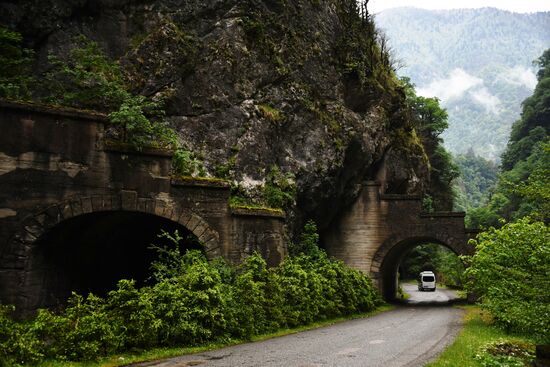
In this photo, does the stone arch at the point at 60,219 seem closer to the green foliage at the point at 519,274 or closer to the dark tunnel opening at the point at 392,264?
the green foliage at the point at 519,274

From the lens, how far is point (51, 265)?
502 inches

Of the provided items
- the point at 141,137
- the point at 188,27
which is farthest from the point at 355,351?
the point at 188,27

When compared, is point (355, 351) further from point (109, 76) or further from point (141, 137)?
point (109, 76)

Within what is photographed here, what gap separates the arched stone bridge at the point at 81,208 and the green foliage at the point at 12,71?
67.2 inches

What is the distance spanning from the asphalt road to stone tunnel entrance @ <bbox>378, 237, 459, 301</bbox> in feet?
40.2

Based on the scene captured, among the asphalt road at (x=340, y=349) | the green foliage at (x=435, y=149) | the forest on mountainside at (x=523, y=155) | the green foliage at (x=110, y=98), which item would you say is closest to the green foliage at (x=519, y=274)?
the asphalt road at (x=340, y=349)

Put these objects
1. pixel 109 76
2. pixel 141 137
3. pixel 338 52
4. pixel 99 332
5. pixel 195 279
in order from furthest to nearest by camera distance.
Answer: pixel 338 52
pixel 109 76
pixel 141 137
pixel 195 279
pixel 99 332

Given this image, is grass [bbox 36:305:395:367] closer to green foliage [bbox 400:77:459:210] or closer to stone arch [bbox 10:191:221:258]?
stone arch [bbox 10:191:221:258]

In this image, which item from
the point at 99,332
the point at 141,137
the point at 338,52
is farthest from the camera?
the point at 338,52

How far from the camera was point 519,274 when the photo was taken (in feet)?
39.0

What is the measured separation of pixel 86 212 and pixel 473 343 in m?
10.3

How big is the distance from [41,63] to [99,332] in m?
14.0

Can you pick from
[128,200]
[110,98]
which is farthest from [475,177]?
[128,200]

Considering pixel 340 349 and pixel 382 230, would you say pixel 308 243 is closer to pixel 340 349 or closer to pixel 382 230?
pixel 382 230
